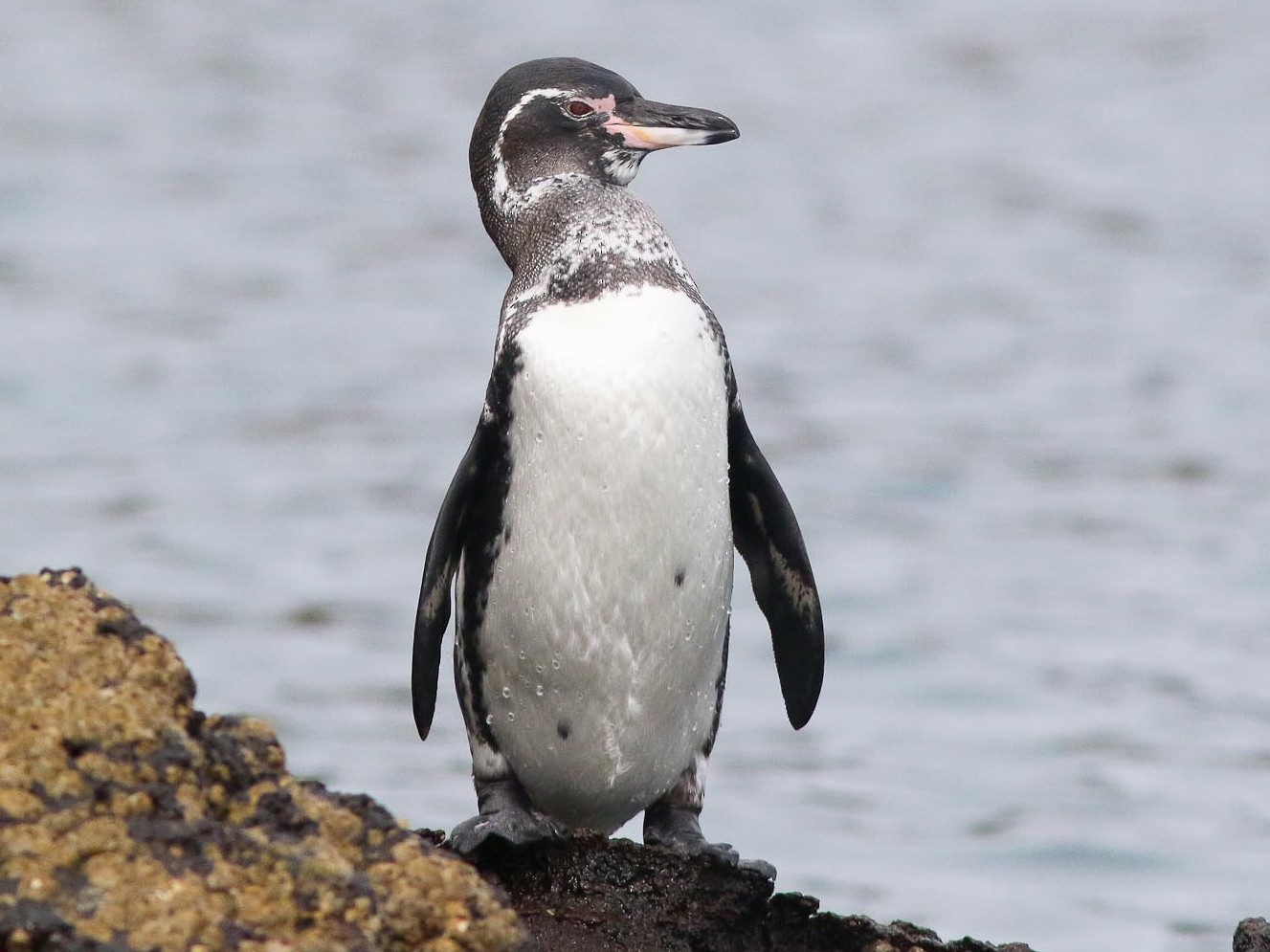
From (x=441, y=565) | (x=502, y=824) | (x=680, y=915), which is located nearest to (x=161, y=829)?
(x=680, y=915)

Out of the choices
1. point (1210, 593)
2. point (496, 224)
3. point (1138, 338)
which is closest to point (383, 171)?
point (1138, 338)

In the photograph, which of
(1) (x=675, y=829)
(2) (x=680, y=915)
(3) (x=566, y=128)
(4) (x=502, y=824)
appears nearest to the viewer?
(2) (x=680, y=915)

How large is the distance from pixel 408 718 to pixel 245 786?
7.73 metres

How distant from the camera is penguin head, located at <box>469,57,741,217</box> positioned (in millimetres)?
5703

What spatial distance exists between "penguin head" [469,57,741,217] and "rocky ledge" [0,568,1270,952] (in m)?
2.11

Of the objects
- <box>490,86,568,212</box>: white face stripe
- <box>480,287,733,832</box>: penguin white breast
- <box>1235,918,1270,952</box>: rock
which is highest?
<box>490,86,568,212</box>: white face stripe

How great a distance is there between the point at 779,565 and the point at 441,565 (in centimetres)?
85

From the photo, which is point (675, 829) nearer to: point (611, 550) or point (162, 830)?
point (611, 550)

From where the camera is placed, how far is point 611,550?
5.29m

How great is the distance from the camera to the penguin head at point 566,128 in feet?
18.7

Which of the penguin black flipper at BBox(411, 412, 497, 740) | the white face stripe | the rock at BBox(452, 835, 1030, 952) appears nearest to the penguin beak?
the white face stripe

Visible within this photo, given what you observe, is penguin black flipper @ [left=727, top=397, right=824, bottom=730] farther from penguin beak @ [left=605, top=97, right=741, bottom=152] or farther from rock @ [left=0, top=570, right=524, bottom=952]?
rock @ [left=0, top=570, right=524, bottom=952]

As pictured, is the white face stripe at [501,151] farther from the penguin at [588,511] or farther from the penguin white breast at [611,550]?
the penguin white breast at [611,550]

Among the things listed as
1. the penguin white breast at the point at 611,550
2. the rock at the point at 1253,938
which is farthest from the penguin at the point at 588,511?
the rock at the point at 1253,938
